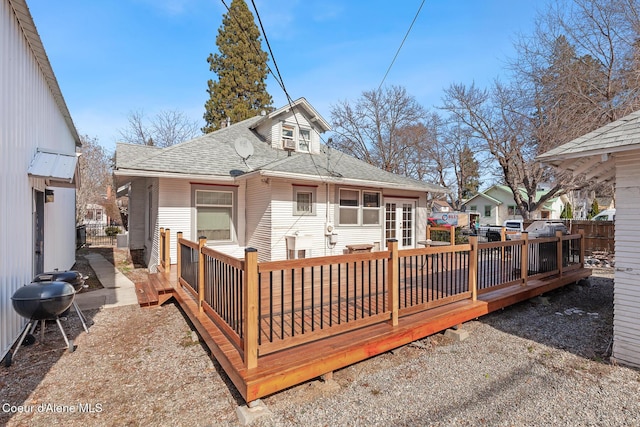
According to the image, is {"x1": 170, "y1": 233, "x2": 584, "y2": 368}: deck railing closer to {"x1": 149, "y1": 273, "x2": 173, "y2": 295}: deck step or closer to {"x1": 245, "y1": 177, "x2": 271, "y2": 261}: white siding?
{"x1": 149, "y1": 273, "x2": 173, "y2": 295}: deck step

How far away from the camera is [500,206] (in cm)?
3384

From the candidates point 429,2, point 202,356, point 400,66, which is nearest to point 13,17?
point 202,356

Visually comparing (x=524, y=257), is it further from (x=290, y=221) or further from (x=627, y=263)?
(x=290, y=221)

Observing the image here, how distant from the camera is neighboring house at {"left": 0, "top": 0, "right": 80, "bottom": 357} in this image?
12.2 ft

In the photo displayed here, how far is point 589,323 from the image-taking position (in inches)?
195

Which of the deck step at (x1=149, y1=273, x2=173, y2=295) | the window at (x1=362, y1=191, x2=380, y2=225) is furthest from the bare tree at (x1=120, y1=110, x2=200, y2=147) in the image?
the deck step at (x1=149, y1=273, x2=173, y2=295)

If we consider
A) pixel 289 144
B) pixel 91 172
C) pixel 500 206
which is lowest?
pixel 500 206

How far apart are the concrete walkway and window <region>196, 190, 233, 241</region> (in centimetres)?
208

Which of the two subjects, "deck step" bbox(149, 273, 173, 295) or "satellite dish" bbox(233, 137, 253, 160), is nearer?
"deck step" bbox(149, 273, 173, 295)

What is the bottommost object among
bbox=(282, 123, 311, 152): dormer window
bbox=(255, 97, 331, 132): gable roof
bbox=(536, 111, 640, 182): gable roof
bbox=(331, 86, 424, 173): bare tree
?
bbox=(536, 111, 640, 182): gable roof

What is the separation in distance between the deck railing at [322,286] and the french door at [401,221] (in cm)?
443

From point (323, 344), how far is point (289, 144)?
7.92m

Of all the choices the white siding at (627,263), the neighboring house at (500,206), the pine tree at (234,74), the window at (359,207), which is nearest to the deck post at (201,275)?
the white siding at (627,263)

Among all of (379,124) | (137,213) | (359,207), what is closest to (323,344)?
(359,207)
